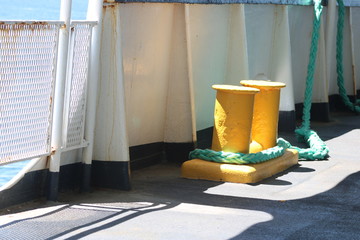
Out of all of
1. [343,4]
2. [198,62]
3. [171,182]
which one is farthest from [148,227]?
[343,4]

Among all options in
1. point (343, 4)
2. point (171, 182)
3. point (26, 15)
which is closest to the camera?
point (171, 182)

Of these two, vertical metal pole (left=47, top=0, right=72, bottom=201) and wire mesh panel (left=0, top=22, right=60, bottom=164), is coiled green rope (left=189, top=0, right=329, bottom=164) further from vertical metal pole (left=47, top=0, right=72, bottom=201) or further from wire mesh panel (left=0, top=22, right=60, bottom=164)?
wire mesh panel (left=0, top=22, right=60, bottom=164)

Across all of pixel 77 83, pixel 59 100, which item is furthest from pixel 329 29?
pixel 59 100

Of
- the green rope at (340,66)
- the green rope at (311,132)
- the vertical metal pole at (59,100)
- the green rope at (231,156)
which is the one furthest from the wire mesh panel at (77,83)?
the green rope at (340,66)

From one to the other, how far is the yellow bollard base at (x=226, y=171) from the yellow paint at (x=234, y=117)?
0.81 ft

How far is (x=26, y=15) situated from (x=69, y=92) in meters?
3.91

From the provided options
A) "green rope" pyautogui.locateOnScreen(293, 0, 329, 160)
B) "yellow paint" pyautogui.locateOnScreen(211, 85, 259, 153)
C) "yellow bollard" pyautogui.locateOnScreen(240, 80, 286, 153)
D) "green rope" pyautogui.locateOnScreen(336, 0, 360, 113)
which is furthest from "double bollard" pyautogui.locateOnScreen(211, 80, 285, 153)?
"green rope" pyautogui.locateOnScreen(336, 0, 360, 113)

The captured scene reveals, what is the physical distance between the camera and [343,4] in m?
11.6

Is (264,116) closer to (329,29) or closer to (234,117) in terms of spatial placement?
(234,117)

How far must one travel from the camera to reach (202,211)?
5801 millimetres

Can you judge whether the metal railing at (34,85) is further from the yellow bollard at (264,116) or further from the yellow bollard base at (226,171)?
the yellow bollard at (264,116)

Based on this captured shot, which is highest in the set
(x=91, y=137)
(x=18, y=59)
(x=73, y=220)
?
(x=18, y=59)

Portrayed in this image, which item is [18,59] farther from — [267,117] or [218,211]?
[267,117]

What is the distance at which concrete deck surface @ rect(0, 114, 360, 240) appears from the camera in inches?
204
